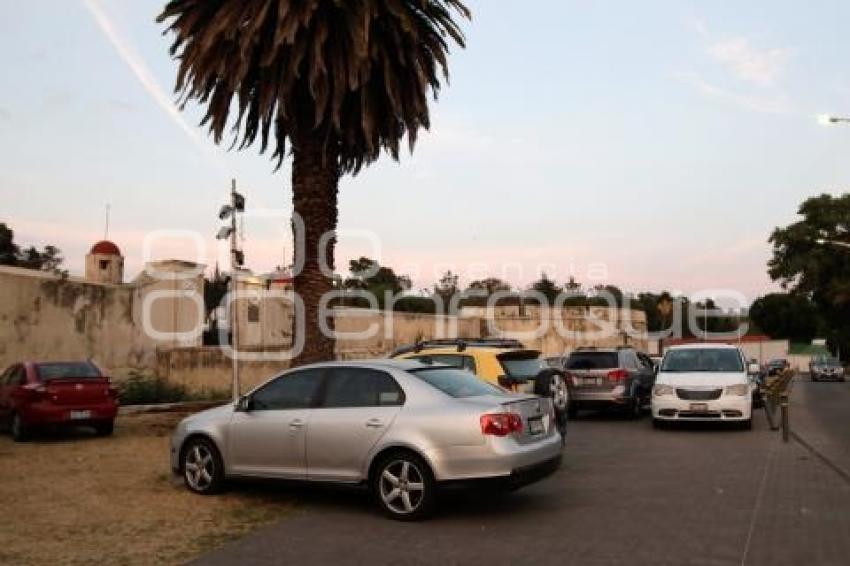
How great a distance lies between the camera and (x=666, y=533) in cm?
799

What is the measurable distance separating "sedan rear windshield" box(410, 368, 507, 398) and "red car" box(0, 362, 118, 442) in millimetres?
9092

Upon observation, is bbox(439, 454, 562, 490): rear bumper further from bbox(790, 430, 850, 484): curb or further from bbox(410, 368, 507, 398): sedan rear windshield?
bbox(790, 430, 850, 484): curb

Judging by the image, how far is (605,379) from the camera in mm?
20438

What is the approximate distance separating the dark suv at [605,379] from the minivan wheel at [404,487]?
40.5 feet

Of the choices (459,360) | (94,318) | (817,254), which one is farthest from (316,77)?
(817,254)

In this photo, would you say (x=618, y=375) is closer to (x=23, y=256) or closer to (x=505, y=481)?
(x=505, y=481)

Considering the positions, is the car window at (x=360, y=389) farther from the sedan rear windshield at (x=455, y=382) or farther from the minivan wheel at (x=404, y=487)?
the minivan wheel at (x=404, y=487)

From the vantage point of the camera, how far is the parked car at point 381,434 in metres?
8.44

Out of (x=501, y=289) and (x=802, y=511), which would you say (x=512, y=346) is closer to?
(x=802, y=511)

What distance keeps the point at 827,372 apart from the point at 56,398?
50786mm

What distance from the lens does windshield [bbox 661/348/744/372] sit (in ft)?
59.0

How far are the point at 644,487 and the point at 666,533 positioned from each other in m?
2.59

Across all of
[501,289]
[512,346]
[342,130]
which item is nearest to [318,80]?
[342,130]

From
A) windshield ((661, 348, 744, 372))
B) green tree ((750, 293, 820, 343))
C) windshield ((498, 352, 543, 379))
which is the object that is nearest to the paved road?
windshield ((498, 352, 543, 379))
